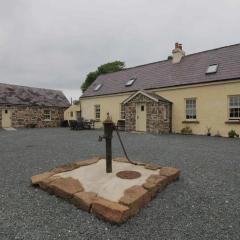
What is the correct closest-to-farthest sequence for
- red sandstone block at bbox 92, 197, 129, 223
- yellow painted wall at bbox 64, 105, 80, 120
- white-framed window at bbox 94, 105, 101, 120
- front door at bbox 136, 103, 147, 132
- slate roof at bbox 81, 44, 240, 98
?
1. red sandstone block at bbox 92, 197, 129, 223
2. slate roof at bbox 81, 44, 240, 98
3. front door at bbox 136, 103, 147, 132
4. white-framed window at bbox 94, 105, 101, 120
5. yellow painted wall at bbox 64, 105, 80, 120

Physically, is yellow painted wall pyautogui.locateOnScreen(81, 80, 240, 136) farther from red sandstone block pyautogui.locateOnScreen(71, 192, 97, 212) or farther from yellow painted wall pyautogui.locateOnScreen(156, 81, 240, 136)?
red sandstone block pyautogui.locateOnScreen(71, 192, 97, 212)

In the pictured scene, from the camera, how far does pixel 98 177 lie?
5.01m

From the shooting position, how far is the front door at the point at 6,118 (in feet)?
79.9

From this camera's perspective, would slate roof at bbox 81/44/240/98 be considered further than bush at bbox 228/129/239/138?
Yes

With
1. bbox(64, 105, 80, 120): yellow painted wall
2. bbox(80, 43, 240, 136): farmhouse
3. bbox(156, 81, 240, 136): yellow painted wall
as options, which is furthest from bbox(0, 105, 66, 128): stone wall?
bbox(156, 81, 240, 136): yellow painted wall

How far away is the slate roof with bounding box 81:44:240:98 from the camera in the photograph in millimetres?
15619

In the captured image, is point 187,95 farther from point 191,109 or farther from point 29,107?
point 29,107

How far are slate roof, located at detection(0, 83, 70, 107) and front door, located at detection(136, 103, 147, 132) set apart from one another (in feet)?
47.5

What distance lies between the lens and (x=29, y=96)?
91.1ft

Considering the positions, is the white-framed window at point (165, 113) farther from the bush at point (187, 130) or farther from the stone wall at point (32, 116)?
the stone wall at point (32, 116)

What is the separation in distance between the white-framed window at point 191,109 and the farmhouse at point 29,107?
57.8 ft

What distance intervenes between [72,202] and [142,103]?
45.7 ft

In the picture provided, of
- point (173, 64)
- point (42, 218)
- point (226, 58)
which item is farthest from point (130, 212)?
point (173, 64)

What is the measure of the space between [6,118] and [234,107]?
22279mm
